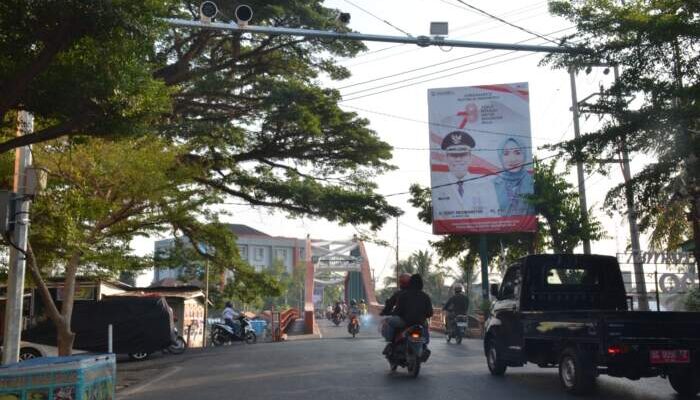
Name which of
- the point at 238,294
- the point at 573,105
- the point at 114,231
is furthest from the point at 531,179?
the point at 114,231

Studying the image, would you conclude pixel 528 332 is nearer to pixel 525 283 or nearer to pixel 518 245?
pixel 525 283

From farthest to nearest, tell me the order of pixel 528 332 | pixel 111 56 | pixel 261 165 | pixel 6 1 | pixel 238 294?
1. pixel 238 294
2. pixel 261 165
3. pixel 528 332
4. pixel 111 56
5. pixel 6 1

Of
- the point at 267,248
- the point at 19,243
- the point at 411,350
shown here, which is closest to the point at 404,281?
the point at 411,350

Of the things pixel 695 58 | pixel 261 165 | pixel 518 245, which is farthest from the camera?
pixel 518 245

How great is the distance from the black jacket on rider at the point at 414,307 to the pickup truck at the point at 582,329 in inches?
43.9

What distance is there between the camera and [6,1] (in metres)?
7.28

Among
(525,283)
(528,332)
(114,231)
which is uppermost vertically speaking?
(114,231)

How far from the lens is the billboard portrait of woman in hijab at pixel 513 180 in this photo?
26.3 meters

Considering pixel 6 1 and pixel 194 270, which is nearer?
pixel 6 1

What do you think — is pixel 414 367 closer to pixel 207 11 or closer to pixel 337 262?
pixel 207 11

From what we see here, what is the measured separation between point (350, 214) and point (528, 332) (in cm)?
1342

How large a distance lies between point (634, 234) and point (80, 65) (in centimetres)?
1859

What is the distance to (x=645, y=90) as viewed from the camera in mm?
11391

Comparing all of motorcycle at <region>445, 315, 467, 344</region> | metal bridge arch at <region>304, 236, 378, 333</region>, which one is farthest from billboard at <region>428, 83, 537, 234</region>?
metal bridge arch at <region>304, 236, 378, 333</region>
